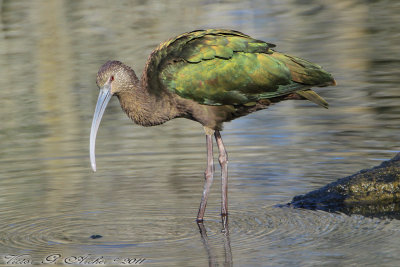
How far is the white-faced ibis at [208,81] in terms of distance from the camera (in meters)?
8.59

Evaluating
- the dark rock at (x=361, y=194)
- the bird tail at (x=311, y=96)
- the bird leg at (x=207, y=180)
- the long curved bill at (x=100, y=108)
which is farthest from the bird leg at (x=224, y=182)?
the long curved bill at (x=100, y=108)

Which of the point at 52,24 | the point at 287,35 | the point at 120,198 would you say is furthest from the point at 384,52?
the point at 52,24

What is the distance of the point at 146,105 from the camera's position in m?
8.74

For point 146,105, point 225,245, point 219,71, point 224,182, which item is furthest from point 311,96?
point 225,245

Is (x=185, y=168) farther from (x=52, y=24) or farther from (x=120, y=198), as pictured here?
(x=52, y=24)

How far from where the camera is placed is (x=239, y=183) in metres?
9.55

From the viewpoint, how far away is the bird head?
8711 millimetres

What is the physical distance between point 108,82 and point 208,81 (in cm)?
95

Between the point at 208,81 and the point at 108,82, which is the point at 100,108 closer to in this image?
the point at 108,82

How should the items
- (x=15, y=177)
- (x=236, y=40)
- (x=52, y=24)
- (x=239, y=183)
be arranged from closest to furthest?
(x=236, y=40) < (x=239, y=183) < (x=15, y=177) < (x=52, y=24)

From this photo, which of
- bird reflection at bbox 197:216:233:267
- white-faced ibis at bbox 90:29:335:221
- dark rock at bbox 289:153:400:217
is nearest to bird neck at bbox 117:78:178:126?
white-faced ibis at bbox 90:29:335:221

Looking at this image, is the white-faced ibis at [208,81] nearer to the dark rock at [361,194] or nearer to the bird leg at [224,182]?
the bird leg at [224,182]

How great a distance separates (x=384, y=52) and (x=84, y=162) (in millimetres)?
9191

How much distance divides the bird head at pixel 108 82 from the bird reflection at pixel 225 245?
1.42 meters
